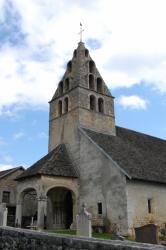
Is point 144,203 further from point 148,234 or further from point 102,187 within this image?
point 148,234

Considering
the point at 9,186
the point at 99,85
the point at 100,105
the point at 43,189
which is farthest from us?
the point at 9,186

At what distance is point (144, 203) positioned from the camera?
78.2 ft

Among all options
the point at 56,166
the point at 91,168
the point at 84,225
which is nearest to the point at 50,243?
the point at 84,225

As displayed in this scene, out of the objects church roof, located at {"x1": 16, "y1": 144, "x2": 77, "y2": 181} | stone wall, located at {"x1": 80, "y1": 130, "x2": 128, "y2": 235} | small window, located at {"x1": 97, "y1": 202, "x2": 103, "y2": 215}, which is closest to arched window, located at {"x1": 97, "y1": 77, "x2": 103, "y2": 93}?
stone wall, located at {"x1": 80, "y1": 130, "x2": 128, "y2": 235}

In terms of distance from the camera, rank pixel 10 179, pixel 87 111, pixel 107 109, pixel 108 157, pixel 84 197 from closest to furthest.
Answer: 1. pixel 108 157
2. pixel 84 197
3. pixel 87 111
4. pixel 107 109
5. pixel 10 179

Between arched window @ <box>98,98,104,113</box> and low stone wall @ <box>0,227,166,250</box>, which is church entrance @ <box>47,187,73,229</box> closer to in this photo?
arched window @ <box>98,98,104,113</box>

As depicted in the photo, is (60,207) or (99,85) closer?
(60,207)

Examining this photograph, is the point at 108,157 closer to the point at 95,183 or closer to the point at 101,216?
the point at 95,183

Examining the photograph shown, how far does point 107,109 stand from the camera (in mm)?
32156

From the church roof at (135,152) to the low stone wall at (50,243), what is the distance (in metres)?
13.8

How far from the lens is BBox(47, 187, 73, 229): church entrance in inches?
1085

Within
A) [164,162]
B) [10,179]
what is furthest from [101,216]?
[10,179]

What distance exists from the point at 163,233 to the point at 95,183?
6.23 meters

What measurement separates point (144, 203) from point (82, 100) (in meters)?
11.3
